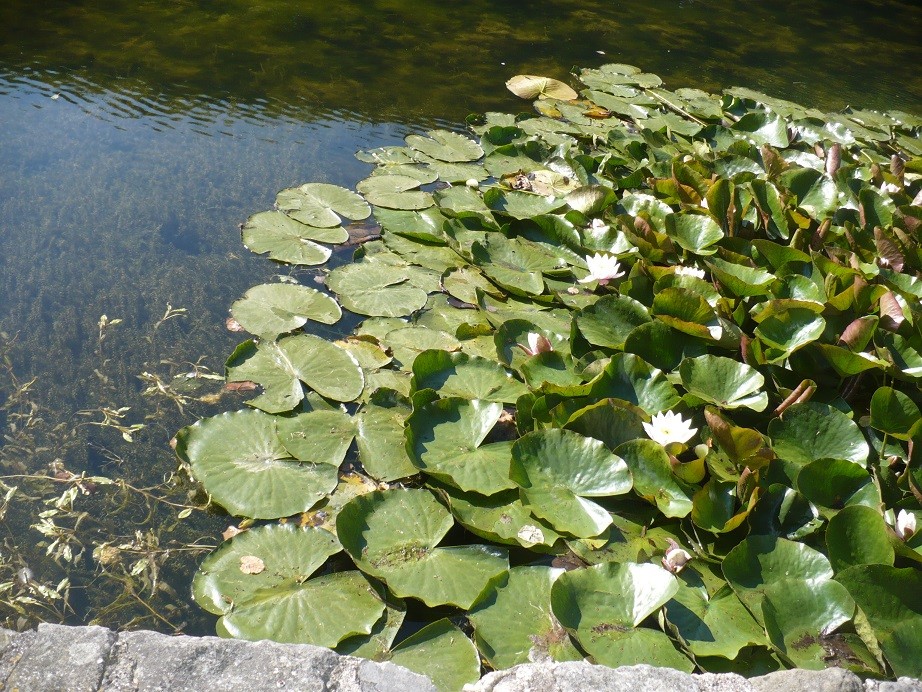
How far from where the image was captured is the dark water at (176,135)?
1979 mm

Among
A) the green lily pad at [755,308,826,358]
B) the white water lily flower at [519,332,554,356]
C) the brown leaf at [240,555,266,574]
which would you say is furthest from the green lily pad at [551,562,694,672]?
the green lily pad at [755,308,826,358]

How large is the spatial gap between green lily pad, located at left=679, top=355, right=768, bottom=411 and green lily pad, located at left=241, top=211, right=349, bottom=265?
152cm

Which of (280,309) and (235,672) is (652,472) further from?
(280,309)

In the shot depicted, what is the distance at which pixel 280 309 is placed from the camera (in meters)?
2.50

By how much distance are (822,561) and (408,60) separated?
453 centimetres

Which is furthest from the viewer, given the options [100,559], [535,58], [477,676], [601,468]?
[535,58]

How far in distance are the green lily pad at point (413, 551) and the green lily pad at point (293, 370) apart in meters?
0.49

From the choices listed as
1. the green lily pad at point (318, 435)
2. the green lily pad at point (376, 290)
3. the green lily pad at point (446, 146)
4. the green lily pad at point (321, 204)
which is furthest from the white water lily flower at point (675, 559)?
the green lily pad at point (446, 146)

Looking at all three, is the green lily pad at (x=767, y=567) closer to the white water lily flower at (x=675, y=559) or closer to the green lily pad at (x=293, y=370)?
the white water lily flower at (x=675, y=559)

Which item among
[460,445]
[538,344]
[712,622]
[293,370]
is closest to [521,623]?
[712,622]

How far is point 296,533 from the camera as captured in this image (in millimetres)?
1720

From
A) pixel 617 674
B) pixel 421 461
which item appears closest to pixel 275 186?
pixel 421 461

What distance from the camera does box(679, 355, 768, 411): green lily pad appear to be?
199cm

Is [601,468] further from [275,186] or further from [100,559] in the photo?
[275,186]
